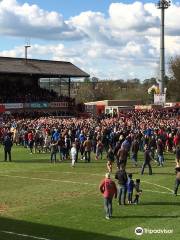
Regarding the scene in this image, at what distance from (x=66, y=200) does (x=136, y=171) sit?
8.57 metres

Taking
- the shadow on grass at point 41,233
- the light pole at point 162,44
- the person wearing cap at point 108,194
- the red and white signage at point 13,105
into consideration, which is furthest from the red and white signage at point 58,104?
the shadow on grass at point 41,233

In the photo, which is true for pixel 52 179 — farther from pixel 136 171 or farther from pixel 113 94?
pixel 113 94

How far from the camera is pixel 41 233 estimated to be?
54.9 ft

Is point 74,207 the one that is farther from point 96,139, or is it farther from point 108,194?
point 96,139

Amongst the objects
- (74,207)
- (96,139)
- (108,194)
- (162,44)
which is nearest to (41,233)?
(108,194)

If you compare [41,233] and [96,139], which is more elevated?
[96,139]

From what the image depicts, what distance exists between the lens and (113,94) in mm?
124438

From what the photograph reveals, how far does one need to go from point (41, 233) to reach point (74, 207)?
3602 millimetres

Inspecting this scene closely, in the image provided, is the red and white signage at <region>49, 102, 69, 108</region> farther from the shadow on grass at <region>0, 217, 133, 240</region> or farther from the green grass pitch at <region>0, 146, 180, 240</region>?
the shadow on grass at <region>0, 217, 133, 240</region>

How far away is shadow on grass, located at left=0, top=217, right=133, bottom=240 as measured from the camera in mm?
16219

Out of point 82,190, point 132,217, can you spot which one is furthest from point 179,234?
point 82,190

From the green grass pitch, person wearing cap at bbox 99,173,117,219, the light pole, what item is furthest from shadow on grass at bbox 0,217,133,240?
the light pole

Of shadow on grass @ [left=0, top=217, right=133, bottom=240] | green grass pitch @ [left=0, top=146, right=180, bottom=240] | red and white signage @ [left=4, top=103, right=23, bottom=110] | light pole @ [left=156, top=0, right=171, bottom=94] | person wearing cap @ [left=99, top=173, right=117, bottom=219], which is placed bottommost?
shadow on grass @ [left=0, top=217, right=133, bottom=240]

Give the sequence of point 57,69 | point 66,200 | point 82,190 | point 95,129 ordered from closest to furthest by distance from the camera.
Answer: point 66,200
point 82,190
point 95,129
point 57,69
